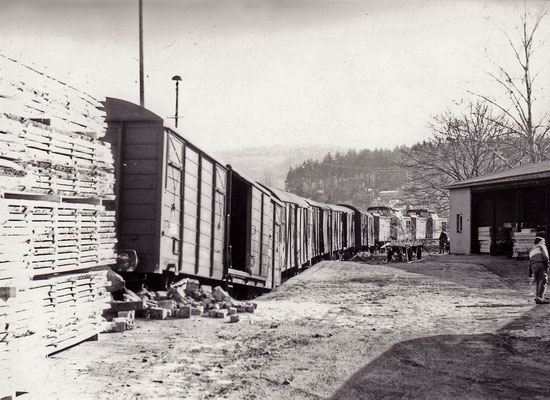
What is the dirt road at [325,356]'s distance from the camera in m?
5.24

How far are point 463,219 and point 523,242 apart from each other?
4676 mm

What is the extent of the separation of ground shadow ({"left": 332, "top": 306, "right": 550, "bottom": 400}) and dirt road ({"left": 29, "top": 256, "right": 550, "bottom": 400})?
0.04 feet

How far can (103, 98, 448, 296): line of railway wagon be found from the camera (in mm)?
8789

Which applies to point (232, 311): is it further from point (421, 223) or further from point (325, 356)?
point (421, 223)

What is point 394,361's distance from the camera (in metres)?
6.53

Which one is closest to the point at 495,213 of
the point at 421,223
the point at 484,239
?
the point at 484,239

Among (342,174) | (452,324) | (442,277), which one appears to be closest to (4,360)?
(452,324)

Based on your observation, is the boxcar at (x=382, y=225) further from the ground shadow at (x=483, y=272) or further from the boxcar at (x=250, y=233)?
the boxcar at (x=250, y=233)

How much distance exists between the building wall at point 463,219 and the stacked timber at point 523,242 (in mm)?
3660

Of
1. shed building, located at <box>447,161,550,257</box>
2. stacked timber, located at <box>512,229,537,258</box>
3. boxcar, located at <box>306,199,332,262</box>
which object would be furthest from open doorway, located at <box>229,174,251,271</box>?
stacked timber, located at <box>512,229,537,258</box>

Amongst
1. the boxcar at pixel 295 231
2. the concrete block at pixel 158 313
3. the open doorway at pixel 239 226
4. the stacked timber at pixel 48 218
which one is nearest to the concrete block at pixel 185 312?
the concrete block at pixel 158 313

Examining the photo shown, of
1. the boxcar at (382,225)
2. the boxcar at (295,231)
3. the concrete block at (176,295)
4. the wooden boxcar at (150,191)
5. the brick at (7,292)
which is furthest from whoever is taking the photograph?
Result: the boxcar at (382,225)

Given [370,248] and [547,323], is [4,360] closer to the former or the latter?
[547,323]

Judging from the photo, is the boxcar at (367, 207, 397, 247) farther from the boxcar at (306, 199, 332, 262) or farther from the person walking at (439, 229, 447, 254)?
the boxcar at (306, 199, 332, 262)
